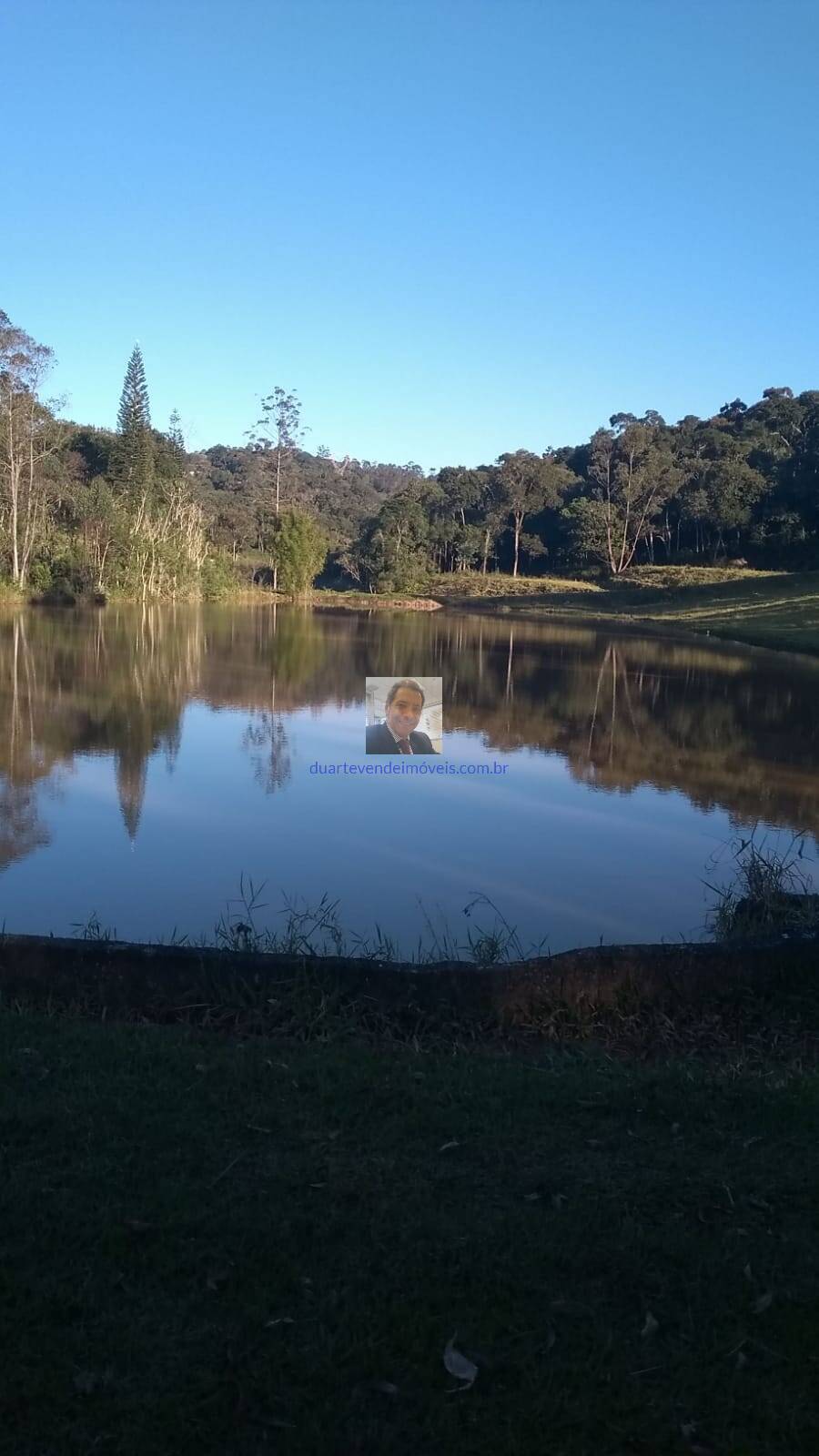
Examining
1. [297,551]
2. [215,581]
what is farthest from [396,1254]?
[297,551]

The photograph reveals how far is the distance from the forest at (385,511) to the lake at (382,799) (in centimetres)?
2180

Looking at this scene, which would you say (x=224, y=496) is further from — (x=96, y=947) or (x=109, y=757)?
(x=96, y=947)

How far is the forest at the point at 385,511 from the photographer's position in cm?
4491

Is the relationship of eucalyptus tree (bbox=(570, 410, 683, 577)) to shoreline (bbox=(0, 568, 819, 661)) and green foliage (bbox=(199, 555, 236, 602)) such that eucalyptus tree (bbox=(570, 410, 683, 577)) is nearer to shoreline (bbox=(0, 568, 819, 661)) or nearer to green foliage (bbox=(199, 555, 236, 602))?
shoreline (bbox=(0, 568, 819, 661))

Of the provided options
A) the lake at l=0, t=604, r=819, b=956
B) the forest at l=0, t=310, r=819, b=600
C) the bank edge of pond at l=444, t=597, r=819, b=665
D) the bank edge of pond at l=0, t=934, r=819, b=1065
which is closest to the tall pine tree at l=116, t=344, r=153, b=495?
the forest at l=0, t=310, r=819, b=600

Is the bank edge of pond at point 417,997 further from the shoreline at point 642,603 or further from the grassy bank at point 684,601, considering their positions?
the grassy bank at point 684,601

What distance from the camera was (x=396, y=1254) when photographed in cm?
299

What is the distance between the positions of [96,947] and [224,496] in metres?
70.4

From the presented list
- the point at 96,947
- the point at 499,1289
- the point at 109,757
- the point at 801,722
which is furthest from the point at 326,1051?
the point at 801,722

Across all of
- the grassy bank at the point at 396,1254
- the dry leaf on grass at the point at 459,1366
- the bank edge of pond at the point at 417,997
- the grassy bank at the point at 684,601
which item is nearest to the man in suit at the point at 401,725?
the bank edge of pond at the point at 417,997

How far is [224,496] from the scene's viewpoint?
239 feet

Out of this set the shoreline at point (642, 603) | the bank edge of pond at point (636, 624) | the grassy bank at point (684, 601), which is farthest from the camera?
the shoreline at point (642, 603)

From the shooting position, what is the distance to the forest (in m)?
44.9

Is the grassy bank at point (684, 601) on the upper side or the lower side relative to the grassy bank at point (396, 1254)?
upper
